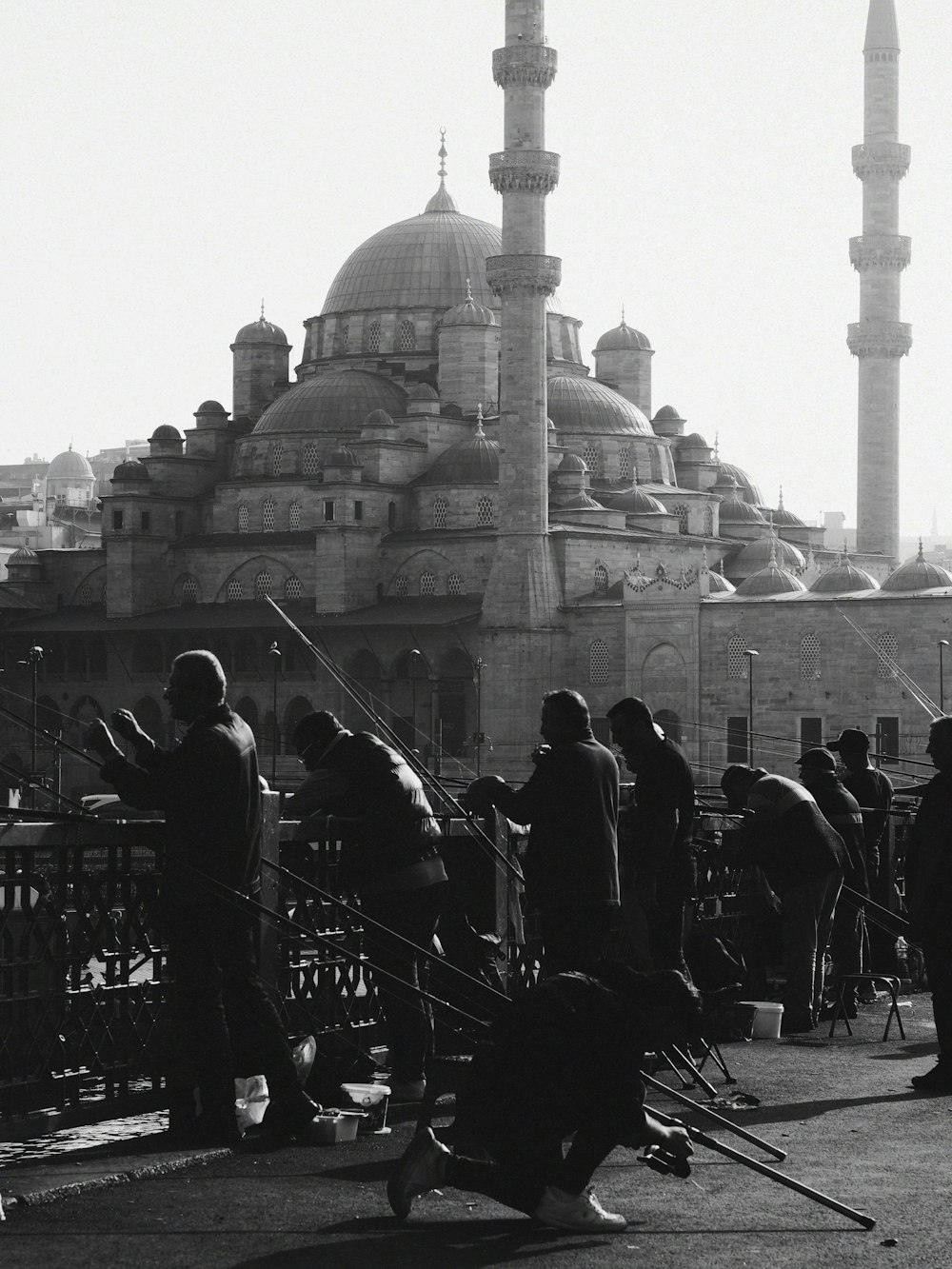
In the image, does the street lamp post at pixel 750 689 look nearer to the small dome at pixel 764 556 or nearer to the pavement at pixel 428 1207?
the small dome at pixel 764 556

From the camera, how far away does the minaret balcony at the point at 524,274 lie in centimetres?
4484

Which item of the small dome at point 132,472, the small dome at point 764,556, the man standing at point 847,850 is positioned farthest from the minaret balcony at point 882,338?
the man standing at point 847,850

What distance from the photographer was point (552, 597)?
1874 inches

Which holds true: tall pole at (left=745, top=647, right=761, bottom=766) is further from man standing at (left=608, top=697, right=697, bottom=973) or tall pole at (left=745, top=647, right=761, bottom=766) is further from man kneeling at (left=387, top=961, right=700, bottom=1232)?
man kneeling at (left=387, top=961, right=700, bottom=1232)

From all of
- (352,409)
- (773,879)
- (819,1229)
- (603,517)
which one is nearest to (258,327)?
(352,409)

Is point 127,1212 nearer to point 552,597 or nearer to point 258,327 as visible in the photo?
point 552,597

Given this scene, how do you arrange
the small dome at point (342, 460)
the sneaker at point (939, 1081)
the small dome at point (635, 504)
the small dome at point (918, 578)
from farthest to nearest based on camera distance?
the small dome at point (635, 504) < the small dome at point (342, 460) < the small dome at point (918, 578) < the sneaker at point (939, 1081)

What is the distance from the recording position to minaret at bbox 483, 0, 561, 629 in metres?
44.9

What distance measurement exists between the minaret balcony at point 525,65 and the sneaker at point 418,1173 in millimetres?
41486

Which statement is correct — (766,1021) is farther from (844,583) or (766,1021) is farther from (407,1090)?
(844,583)

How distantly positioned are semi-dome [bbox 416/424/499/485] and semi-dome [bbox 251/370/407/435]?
324 centimetres

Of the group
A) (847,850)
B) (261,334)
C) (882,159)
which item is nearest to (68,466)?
(261,334)

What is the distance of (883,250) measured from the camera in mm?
54156

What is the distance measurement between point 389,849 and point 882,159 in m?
49.2
